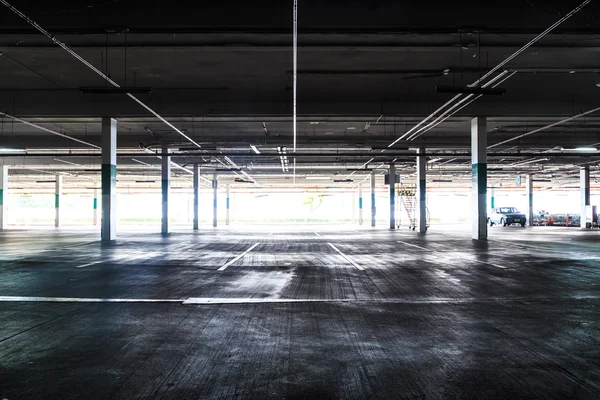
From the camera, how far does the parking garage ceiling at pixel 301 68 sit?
38.3 feet

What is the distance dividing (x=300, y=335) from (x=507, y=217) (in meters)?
44.9

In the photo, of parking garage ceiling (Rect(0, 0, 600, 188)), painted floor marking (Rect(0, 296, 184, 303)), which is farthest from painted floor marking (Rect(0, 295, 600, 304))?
parking garage ceiling (Rect(0, 0, 600, 188))

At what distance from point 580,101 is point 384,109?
917cm

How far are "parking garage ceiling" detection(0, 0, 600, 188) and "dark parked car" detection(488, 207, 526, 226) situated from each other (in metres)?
15.8

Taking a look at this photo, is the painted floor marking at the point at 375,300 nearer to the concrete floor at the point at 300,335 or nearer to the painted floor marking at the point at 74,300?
the concrete floor at the point at 300,335

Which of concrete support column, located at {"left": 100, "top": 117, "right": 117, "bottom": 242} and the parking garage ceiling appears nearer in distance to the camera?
the parking garage ceiling

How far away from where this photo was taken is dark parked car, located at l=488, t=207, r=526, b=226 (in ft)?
145

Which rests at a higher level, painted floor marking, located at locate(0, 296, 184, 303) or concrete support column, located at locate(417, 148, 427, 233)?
concrete support column, located at locate(417, 148, 427, 233)

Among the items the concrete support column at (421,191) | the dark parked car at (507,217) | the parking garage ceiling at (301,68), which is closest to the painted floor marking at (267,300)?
the parking garage ceiling at (301,68)

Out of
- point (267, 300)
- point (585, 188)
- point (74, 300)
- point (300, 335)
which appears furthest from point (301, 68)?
point (585, 188)

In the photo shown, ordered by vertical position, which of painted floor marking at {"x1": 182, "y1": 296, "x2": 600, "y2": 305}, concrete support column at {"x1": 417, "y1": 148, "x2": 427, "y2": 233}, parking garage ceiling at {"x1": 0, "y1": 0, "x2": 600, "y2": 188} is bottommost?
painted floor marking at {"x1": 182, "y1": 296, "x2": 600, "y2": 305}

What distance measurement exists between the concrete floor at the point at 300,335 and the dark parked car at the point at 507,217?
38.0 metres

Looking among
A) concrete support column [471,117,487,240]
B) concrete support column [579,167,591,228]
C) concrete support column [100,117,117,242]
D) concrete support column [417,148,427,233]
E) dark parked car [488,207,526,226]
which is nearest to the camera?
concrete support column [471,117,487,240]

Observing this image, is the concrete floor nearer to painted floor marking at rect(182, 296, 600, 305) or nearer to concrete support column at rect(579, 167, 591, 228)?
painted floor marking at rect(182, 296, 600, 305)
